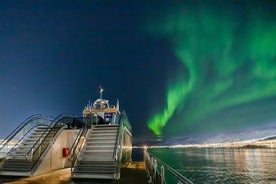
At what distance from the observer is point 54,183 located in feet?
27.2

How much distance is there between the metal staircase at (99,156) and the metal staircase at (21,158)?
99.6 inches

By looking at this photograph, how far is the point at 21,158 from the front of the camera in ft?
35.7

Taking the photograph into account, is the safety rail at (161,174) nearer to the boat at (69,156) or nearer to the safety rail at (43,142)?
the boat at (69,156)

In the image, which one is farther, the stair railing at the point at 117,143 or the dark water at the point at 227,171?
the dark water at the point at 227,171

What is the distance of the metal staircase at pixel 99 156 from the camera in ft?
29.6

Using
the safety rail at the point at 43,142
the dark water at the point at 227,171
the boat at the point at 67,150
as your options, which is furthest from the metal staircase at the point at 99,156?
the dark water at the point at 227,171

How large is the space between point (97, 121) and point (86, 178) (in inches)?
221

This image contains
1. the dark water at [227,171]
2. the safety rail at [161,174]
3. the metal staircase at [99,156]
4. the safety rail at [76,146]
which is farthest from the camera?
the dark water at [227,171]

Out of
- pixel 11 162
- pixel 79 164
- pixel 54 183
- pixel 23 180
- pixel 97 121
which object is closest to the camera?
pixel 54 183

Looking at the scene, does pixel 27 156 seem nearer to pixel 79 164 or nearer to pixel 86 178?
pixel 79 164

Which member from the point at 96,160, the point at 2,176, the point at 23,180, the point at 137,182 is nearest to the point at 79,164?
the point at 96,160

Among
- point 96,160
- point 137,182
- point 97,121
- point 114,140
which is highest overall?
point 97,121

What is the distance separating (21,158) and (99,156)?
4.12 metres

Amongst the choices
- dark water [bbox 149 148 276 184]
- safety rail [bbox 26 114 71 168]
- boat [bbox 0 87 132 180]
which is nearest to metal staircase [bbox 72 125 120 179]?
boat [bbox 0 87 132 180]
